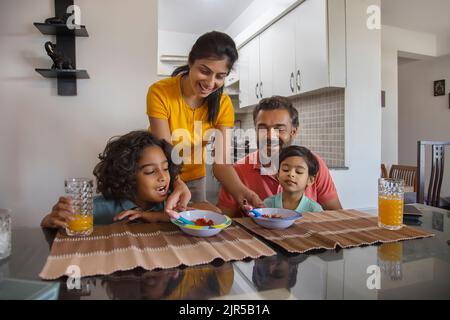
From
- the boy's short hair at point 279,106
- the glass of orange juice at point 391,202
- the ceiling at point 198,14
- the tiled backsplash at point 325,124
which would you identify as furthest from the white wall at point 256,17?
the glass of orange juice at point 391,202

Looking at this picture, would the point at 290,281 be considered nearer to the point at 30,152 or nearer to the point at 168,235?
the point at 168,235

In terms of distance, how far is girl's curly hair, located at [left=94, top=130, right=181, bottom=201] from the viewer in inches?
45.5

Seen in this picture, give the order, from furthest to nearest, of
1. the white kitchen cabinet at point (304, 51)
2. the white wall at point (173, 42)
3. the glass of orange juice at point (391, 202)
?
the white wall at point (173, 42) → the white kitchen cabinet at point (304, 51) → the glass of orange juice at point (391, 202)

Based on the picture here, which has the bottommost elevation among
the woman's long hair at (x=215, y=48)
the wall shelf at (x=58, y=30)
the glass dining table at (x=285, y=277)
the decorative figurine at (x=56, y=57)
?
the glass dining table at (x=285, y=277)

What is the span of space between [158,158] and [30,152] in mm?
1238

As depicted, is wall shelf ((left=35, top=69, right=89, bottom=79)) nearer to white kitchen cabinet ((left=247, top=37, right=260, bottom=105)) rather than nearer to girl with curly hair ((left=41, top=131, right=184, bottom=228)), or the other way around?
girl with curly hair ((left=41, top=131, right=184, bottom=228))

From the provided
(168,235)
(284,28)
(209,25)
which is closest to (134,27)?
(284,28)

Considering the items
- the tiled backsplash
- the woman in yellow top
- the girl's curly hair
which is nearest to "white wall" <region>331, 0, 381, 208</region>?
the tiled backsplash

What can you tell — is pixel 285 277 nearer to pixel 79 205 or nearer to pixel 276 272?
pixel 276 272

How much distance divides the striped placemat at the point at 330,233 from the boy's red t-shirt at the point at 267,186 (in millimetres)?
324

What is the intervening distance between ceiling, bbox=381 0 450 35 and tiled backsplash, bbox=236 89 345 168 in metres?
1.48

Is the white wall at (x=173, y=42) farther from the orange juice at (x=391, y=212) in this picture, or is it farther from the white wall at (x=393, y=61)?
the orange juice at (x=391, y=212)

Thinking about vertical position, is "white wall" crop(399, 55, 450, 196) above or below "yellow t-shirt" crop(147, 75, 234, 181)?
above

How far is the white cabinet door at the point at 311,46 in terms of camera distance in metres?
2.36
